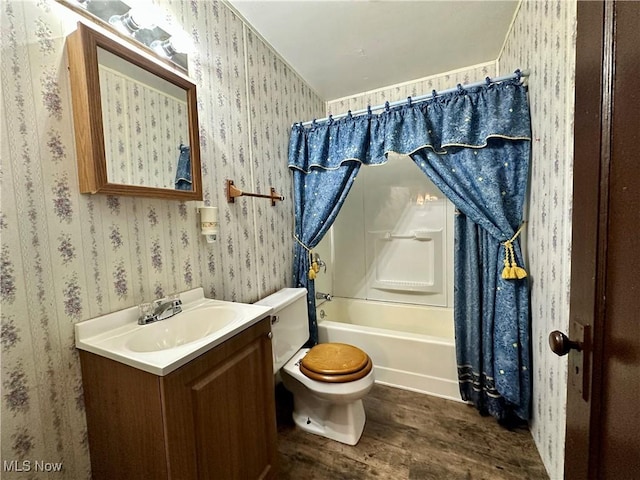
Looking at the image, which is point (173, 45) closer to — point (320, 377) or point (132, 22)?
point (132, 22)

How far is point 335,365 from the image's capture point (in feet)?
4.95

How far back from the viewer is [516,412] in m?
1.56

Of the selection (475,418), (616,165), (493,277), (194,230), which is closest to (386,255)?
(493,277)

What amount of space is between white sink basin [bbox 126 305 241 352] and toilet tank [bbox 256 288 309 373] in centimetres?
33

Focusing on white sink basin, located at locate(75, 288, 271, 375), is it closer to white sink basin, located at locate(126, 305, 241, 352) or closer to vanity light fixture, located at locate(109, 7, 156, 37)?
white sink basin, located at locate(126, 305, 241, 352)

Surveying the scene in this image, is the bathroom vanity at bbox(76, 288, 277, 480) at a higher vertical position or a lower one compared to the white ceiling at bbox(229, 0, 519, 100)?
lower

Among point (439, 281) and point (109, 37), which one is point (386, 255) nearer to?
point (439, 281)

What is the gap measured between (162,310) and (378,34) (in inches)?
78.9

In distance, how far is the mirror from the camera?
2.92 feet

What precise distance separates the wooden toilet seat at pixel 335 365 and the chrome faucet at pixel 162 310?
794mm

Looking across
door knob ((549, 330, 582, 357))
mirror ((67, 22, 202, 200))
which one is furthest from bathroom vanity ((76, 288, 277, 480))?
door knob ((549, 330, 582, 357))

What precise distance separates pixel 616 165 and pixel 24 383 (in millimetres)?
1490

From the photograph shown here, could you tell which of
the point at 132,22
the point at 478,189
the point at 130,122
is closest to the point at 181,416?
the point at 130,122

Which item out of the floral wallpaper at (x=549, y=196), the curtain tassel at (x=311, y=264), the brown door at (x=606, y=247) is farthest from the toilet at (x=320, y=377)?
Result: the brown door at (x=606, y=247)
